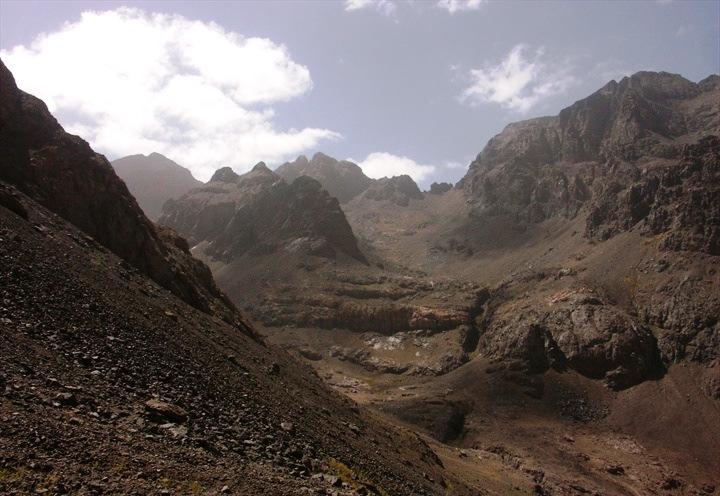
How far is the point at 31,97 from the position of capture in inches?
2004

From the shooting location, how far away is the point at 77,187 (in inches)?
1900

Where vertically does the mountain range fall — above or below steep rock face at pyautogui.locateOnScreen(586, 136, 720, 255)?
below

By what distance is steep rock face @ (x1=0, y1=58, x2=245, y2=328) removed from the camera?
1753 inches

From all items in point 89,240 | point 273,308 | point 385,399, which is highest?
point 89,240

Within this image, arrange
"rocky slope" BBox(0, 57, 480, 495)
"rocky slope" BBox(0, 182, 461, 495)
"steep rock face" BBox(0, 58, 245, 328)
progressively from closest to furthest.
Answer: "rocky slope" BBox(0, 182, 461, 495)
"rocky slope" BBox(0, 57, 480, 495)
"steep rock face" BBox(0, 58, 245, 328)

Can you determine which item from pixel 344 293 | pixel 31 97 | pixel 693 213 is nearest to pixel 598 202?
pixel 693 213

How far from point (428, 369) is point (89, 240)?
90.3 m

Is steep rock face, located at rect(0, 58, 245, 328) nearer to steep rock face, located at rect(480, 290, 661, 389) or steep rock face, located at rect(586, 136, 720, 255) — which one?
steep rock face, located at rect(480, 290, 661, 389)

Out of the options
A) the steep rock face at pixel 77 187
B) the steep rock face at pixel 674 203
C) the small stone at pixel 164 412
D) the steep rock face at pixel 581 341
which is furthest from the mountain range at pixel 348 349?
the steep rock face at pixel 674 203

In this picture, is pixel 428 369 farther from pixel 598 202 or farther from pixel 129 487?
pixel 129 487

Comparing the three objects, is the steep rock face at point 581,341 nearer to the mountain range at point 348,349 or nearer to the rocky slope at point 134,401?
the mountain range at point 348,349

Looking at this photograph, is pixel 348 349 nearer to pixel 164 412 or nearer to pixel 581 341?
pixel 581 341

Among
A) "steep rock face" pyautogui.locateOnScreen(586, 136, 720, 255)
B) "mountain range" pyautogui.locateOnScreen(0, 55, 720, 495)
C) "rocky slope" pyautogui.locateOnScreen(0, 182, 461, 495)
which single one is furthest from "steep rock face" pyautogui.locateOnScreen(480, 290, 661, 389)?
"rocky slope" pyautogui.locateOnScreen(0, 182, 461, 495)

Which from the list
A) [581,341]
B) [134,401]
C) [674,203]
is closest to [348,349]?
[581,341]
